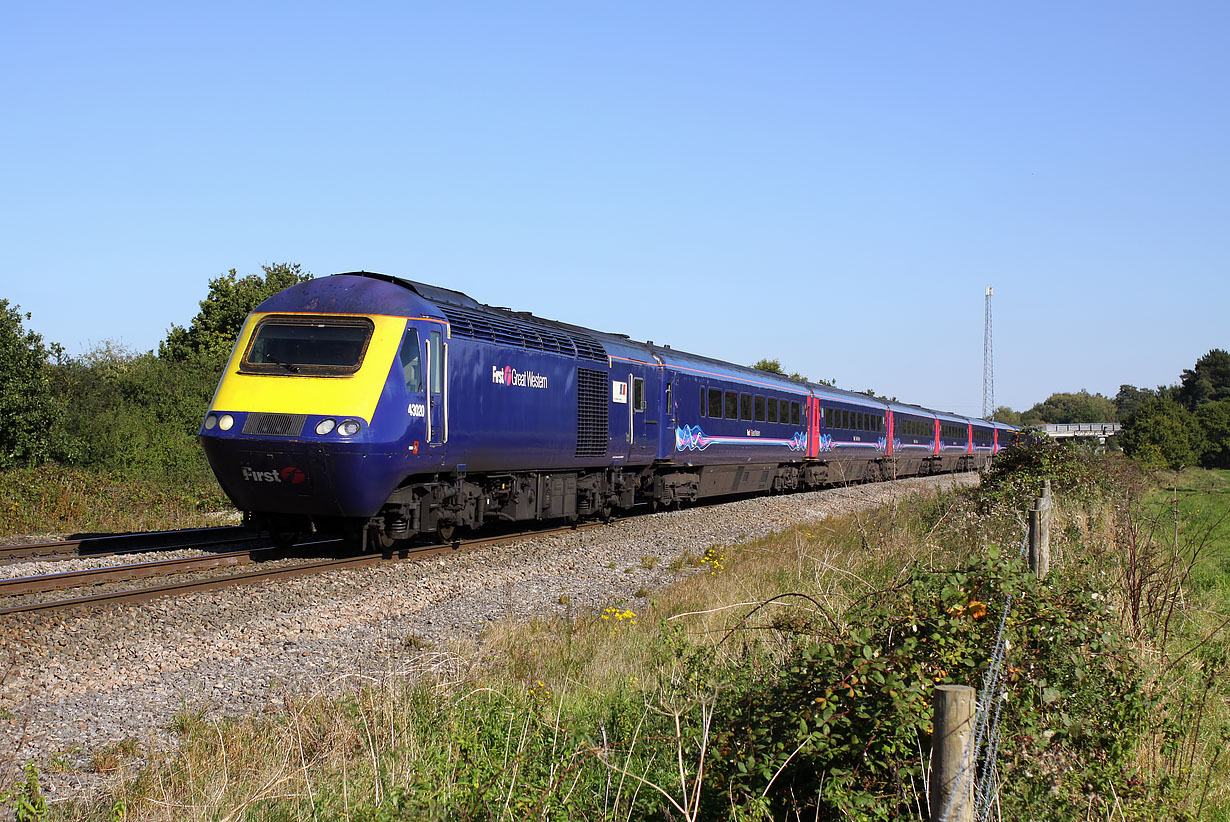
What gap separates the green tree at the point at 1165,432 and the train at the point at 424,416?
26576mm

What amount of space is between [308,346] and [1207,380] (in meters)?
103

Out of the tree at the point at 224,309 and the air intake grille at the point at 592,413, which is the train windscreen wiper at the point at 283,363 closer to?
the air intake grille at the point at 592,413

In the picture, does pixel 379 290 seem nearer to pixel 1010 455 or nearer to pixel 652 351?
pixel 652 351

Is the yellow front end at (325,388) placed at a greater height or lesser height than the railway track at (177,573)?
greater

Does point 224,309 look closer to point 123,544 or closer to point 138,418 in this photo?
point 138,418

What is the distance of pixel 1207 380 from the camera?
93.2 metres

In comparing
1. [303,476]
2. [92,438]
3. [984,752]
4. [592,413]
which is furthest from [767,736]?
[92,438]

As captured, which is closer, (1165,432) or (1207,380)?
(1165,432)

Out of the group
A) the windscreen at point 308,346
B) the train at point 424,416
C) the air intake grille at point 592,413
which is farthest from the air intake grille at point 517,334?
the windscreen at point 308,346

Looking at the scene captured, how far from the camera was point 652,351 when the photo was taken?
20531 millimetres

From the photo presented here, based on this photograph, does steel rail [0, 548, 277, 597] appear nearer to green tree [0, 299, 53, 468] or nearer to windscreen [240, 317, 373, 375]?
windscreen [240, 317, 373, 375]

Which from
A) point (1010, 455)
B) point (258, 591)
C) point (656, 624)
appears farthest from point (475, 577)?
point (1010, 455)

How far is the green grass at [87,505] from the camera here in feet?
55.9

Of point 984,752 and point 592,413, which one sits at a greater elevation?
point 592,413
